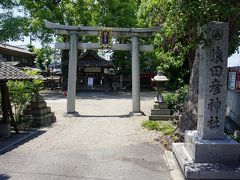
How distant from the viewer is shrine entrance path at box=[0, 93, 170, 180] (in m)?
7.90

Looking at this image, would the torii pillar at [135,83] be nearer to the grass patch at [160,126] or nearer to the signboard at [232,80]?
the grass patch at [160,126]

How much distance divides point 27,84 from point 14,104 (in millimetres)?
1007

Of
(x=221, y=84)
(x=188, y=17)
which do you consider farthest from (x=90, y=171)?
(x=188, y=17)

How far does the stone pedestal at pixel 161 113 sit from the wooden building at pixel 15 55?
25.9 m

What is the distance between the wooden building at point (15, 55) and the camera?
4031cm

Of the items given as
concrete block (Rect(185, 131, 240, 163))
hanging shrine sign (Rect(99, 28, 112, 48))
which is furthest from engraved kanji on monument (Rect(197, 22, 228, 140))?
hanging shrine sign (Rect(99, 28, 112, 48))

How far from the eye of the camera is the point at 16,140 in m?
11.6

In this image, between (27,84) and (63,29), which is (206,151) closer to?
(27,84)

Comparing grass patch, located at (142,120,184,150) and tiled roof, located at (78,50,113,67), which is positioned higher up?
tiled roof, located at (78,50,113,67)

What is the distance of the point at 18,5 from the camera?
32219 millimetres

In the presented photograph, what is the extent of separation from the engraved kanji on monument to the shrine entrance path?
1.55 m

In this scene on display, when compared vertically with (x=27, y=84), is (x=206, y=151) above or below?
below

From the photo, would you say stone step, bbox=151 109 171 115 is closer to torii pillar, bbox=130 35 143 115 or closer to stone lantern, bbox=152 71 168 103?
stone lantern, bbox=152 71 168 103

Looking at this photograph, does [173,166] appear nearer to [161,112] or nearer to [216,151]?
[216,151]
